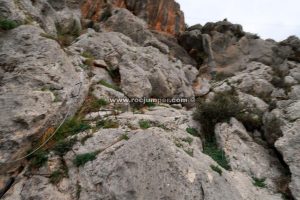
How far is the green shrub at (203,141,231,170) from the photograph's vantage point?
36.7 feet

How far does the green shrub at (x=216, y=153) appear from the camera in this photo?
11.2 meters

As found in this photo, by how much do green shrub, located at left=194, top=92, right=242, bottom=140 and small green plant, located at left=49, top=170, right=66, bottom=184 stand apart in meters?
Result: 7.71

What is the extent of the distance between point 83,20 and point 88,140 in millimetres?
20070

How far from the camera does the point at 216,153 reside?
1184 cm

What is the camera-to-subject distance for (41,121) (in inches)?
388

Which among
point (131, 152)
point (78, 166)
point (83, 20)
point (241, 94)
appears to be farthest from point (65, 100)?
point (83, 20)

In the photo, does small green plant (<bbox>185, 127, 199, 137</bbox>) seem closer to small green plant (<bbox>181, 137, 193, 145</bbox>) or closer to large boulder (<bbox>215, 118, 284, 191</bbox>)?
large boulder (<bbox>215, 118, 284, 191</bbox>)

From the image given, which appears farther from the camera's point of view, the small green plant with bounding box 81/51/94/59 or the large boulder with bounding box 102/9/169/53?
the large boulder with bounding box 102/9/169/53

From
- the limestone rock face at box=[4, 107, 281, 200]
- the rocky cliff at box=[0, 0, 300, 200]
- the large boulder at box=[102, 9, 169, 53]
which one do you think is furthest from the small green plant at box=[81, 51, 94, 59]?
the large boulder at box=[102, 9, 169, 53]

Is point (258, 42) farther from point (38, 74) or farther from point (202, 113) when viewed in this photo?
point (38, 74)

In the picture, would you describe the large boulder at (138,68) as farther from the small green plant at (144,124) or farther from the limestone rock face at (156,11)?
the limestone rock face at (156,11)

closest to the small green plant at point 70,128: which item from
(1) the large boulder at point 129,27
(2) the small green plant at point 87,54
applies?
(2) the small green plant at point 87,54

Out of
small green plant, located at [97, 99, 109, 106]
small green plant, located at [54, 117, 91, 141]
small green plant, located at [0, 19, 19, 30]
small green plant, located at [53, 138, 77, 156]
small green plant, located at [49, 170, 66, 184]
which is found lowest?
small green plant, located at [49, 170, 66, 184]

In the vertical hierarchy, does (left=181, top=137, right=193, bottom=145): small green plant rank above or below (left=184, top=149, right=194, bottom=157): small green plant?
below
